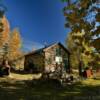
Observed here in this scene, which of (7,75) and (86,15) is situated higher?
(86,15)

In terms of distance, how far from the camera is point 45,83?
1344 inches

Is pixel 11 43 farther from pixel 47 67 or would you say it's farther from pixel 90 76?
pixel 90 76

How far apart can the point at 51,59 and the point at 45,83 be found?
90.0ft

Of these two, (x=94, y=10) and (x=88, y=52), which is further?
(x=88, y=52)

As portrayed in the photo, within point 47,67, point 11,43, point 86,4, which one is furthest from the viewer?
point 11,43

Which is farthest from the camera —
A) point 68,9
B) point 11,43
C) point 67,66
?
point 11,43

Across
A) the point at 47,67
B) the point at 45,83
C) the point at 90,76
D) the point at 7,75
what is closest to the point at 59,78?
the point at 45,83

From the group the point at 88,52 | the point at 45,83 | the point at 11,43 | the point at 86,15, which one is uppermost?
the point at 11,43

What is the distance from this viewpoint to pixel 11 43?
9075cm

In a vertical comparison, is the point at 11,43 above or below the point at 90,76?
above

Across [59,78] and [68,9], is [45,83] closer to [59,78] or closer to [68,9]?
[59,78]

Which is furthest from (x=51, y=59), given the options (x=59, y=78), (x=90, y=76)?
(x=59, y=78)

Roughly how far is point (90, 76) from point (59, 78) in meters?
13.7

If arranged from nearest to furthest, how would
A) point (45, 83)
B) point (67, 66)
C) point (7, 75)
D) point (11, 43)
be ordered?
point (45, 83)
point (7, 75)
point (67, 66)
point (11, 43)
